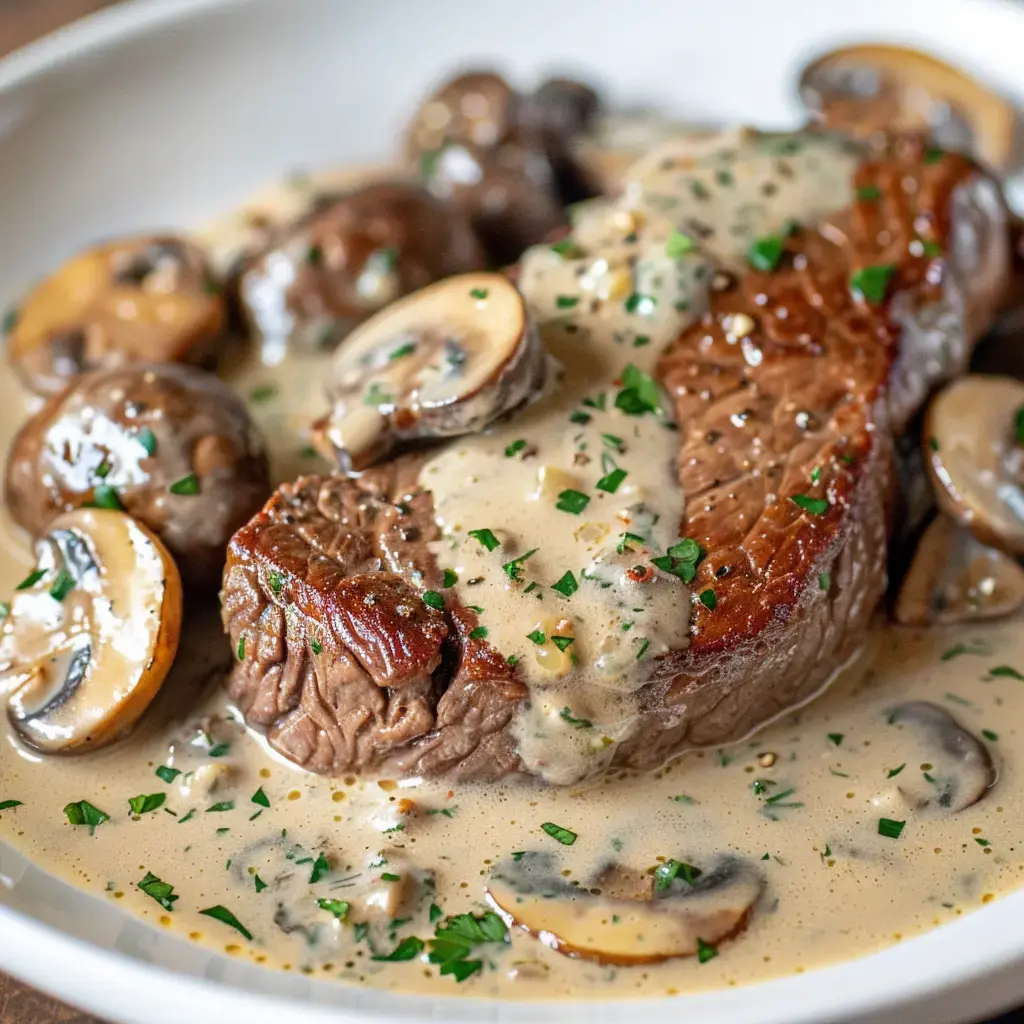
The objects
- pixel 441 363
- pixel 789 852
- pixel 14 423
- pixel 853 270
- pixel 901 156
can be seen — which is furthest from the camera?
pixel 14 423

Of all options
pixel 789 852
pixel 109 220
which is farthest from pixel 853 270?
pixel 109 220

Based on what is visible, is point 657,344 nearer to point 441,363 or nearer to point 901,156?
point 441,363

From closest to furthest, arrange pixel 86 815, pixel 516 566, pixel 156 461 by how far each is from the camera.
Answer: pixel 516 566 < pixel 86 815 < pixel 156 461

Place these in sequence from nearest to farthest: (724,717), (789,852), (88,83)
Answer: (789,852)
(724,717)
(88,83)

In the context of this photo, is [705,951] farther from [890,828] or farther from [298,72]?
[298,72]

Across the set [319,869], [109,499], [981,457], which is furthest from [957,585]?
[109,499]

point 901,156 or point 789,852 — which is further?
point 901,156
